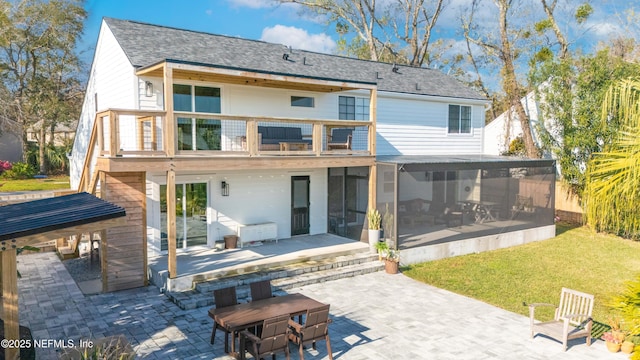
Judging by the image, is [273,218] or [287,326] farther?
[273,218]

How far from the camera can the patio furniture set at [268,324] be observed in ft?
23.2

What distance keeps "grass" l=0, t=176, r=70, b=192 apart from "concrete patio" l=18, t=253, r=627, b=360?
53.0ft

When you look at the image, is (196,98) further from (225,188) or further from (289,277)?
(289,277)

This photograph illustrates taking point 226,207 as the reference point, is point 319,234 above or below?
below

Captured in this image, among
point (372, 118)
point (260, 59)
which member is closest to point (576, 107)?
point (372, 118)

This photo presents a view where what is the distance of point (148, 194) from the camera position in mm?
12625

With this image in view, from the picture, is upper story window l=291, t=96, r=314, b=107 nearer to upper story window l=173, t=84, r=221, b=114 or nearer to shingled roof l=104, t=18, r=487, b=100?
shingled roof l=104, t=18, r=487, b=100

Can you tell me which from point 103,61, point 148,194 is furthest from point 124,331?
point 103,61

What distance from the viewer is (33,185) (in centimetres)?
2688

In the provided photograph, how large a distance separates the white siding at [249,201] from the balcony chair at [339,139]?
62.6 inches

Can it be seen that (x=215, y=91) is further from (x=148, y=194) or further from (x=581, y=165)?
(x=581, y=165)

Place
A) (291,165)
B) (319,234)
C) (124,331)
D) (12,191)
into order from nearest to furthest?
(124,331), (291,165), (319,234), (12,191)

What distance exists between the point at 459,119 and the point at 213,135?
12.0 m

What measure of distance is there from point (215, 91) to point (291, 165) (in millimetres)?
3507
